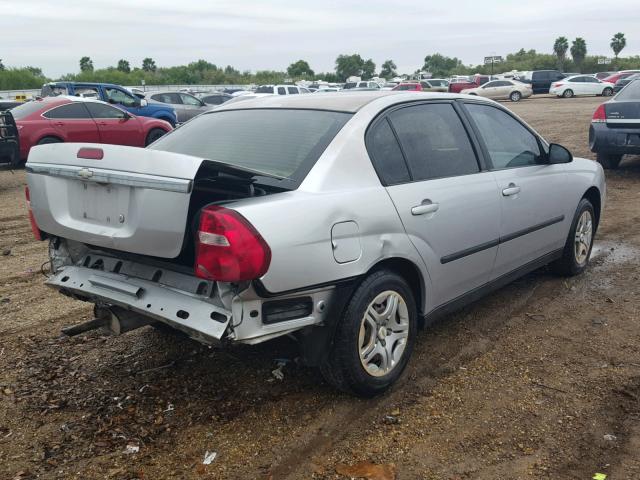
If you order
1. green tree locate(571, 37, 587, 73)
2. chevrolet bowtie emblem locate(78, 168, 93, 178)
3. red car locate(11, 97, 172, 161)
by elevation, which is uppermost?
green tree locate(571, 37, 587, 73)

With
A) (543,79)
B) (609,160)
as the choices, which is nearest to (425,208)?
(609,160)

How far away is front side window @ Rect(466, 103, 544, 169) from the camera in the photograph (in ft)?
14.7

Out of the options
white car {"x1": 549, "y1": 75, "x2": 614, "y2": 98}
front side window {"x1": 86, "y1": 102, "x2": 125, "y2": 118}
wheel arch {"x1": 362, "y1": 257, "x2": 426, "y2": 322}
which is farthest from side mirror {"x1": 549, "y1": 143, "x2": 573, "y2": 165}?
white car {"x1": 549, "y1": 75, "x2": 614, "y2": 98}

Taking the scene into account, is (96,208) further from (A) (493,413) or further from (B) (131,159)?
(A) (493,413)

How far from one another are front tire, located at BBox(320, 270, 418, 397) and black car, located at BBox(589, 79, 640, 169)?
7.54m

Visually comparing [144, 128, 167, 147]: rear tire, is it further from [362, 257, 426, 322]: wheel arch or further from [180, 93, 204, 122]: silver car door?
[362, 257, 426, 322]: wheel arch

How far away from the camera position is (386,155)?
364cm

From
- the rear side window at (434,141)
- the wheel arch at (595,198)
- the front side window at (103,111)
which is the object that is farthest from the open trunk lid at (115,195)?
the front side window at (103,111)

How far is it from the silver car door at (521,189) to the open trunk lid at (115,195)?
2388mm

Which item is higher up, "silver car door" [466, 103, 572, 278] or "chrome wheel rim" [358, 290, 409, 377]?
"silver car door" [466, 103, 572, 278]

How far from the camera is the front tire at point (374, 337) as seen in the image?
323 centimetres

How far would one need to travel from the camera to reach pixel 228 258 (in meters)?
2.78

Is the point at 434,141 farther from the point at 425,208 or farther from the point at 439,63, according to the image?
the point at 439,63

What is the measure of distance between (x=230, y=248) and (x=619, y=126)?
8.81 m
